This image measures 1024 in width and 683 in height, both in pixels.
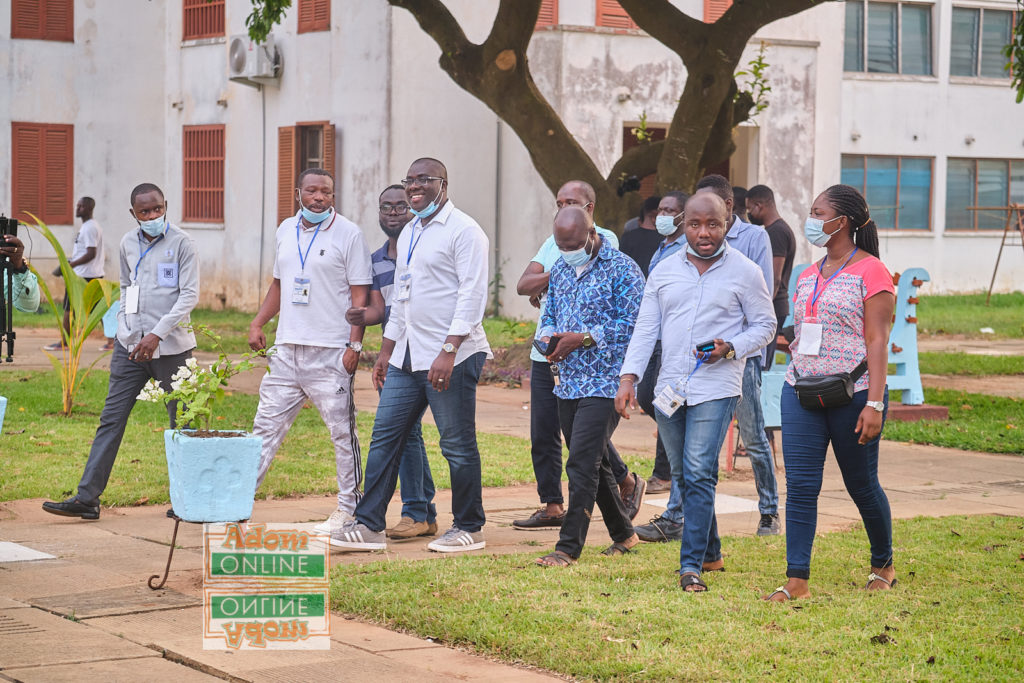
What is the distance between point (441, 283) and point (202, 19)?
1964 cm

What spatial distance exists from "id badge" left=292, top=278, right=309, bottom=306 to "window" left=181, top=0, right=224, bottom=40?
18637 mm

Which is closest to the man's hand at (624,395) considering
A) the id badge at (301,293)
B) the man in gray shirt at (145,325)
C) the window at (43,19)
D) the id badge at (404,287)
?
the id badge at (404,287)

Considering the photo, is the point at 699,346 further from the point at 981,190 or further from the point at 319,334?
the point at 981,190

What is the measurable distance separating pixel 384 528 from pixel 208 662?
2209 mm

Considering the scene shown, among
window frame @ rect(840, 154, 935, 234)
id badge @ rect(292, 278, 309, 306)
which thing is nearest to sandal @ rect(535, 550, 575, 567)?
id badge @ rect(292, 278, 309, 306)

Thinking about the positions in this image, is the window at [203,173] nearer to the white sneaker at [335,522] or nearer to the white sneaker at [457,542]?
the white sneaker at [335,522]

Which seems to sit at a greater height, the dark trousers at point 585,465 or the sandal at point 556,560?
the dark trousers at point 585,465

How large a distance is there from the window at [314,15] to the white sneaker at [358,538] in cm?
1682

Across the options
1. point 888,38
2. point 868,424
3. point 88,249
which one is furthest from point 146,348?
point 888,38

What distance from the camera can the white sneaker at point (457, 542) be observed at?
24.7 feet

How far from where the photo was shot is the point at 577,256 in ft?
23.7

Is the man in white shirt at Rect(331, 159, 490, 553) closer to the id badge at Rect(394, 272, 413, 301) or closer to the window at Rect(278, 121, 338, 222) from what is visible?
the id badge at Rect(394, 272, 413, 301)

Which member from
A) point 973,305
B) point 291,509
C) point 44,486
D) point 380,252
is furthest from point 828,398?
point 973,305

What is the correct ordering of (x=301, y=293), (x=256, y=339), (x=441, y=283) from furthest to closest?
(x=256, y=339), (x=301, y=293), (x=441, y=283)
